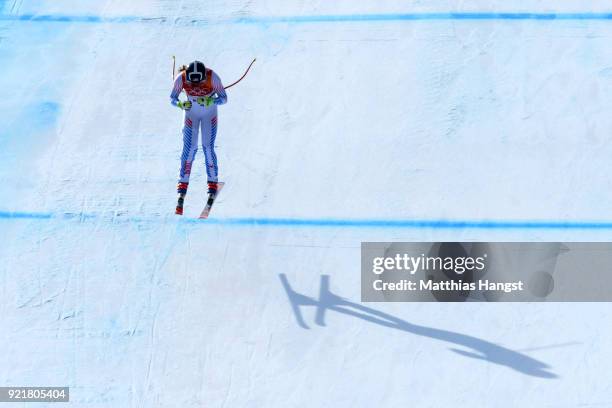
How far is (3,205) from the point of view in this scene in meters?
11.8

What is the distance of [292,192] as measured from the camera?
11.7 meters

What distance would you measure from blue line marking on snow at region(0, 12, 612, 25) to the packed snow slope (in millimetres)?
30

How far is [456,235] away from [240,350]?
2.82m

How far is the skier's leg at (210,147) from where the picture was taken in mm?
11203

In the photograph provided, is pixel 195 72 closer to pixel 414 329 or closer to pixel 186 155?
pixel 186 155

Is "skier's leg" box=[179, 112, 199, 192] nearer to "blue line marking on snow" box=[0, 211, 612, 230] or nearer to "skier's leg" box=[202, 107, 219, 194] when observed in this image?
"skier's leg" box=[202, 107, 219, 194]

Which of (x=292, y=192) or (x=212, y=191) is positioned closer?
(x=212, y=191)

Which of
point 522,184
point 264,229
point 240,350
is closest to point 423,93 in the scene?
point 522,184

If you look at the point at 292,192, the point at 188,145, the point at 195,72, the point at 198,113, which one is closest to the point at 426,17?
the point at 292,192

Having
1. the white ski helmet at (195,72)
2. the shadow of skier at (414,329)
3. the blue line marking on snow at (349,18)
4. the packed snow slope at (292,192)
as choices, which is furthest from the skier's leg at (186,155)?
the blue line marking on snow at (349,18)

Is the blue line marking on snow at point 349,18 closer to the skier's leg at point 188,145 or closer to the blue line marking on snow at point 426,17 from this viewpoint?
the blue line marking on snow at point 426,17

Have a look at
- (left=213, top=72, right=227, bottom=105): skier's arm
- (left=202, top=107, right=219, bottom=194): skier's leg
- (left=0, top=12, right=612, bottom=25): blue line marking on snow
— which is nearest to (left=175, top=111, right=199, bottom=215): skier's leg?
(left=202, top=107, right=219, bottom=194): skier's leg

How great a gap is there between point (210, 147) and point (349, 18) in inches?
105

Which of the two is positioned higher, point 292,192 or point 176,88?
point 176,88
